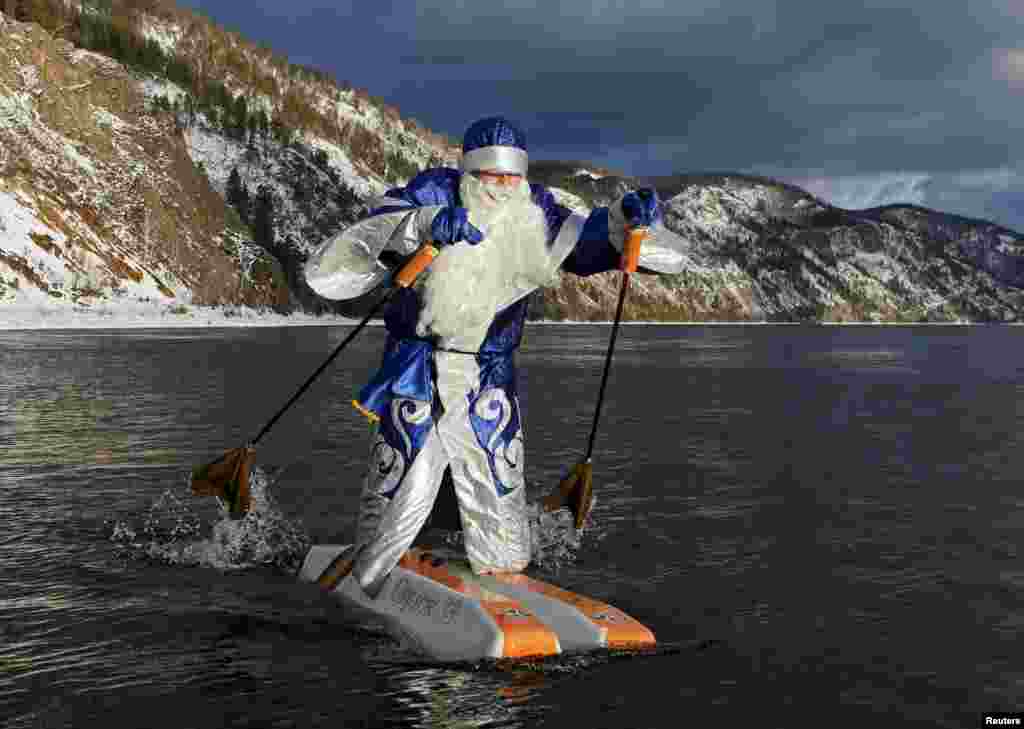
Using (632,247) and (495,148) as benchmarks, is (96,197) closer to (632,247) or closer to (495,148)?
(495,148)

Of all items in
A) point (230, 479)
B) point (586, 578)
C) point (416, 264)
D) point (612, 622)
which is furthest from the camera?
point (586, 578)

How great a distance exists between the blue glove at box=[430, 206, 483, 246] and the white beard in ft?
1.44

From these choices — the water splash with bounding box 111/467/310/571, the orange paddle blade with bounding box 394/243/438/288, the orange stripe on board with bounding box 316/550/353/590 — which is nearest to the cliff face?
the water splash with bounding box 111/467/310/571

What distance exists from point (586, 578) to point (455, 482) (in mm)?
1809

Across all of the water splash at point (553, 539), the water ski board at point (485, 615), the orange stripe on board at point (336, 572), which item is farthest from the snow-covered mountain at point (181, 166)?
the water ski board at point (485, 615)

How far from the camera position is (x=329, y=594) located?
787 centimetres

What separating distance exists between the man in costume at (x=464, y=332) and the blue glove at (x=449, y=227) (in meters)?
0.32

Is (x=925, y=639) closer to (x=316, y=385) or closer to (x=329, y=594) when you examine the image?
(x=329, y=594)

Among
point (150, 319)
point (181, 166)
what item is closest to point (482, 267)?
point (150, 319)

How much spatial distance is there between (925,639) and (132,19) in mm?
122791

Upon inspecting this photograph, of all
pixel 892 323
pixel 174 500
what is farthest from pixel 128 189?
pixel 892 323

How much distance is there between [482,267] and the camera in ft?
23.5

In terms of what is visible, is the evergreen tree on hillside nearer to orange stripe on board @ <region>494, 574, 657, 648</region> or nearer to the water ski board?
the water ski board

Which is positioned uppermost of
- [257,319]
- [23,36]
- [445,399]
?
[23,36]
